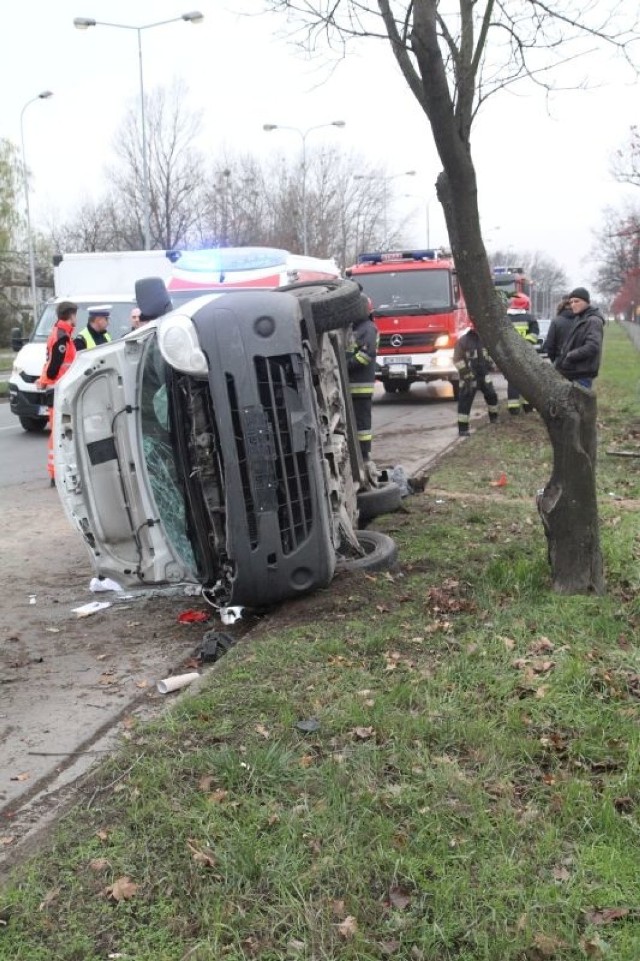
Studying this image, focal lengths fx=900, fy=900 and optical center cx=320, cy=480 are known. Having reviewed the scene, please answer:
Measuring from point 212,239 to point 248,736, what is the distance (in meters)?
34.9

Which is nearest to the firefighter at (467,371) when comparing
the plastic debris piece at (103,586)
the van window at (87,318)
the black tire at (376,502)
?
the van window at (87,318)

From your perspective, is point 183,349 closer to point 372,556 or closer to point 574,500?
point 372,556

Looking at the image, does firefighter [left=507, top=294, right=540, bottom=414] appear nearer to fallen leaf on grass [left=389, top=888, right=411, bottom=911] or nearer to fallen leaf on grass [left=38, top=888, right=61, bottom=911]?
fallen leaf on grass [left=389, top=888, right=411, bottom=911]

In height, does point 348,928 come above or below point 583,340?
below

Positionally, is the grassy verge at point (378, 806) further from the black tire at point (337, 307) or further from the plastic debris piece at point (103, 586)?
the black tire at point (337, 307)

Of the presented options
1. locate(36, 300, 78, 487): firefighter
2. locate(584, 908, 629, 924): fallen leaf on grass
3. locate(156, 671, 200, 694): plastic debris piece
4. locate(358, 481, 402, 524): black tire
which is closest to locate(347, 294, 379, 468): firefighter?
locate(358, 481, 402, 524): black tire

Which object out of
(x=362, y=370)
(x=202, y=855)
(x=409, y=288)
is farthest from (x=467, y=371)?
(x=202, y=855)

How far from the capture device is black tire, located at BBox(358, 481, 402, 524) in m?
7.10

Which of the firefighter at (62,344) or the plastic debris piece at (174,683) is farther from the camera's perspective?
the firefighter at (62,344)

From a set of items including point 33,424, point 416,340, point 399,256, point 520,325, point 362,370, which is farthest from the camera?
point 399,256

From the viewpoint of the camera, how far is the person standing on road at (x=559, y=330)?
9641 millimetres

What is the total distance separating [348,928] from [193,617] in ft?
9.82

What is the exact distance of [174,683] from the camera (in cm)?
427

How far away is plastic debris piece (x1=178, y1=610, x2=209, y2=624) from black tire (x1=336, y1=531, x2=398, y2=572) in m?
0.84
